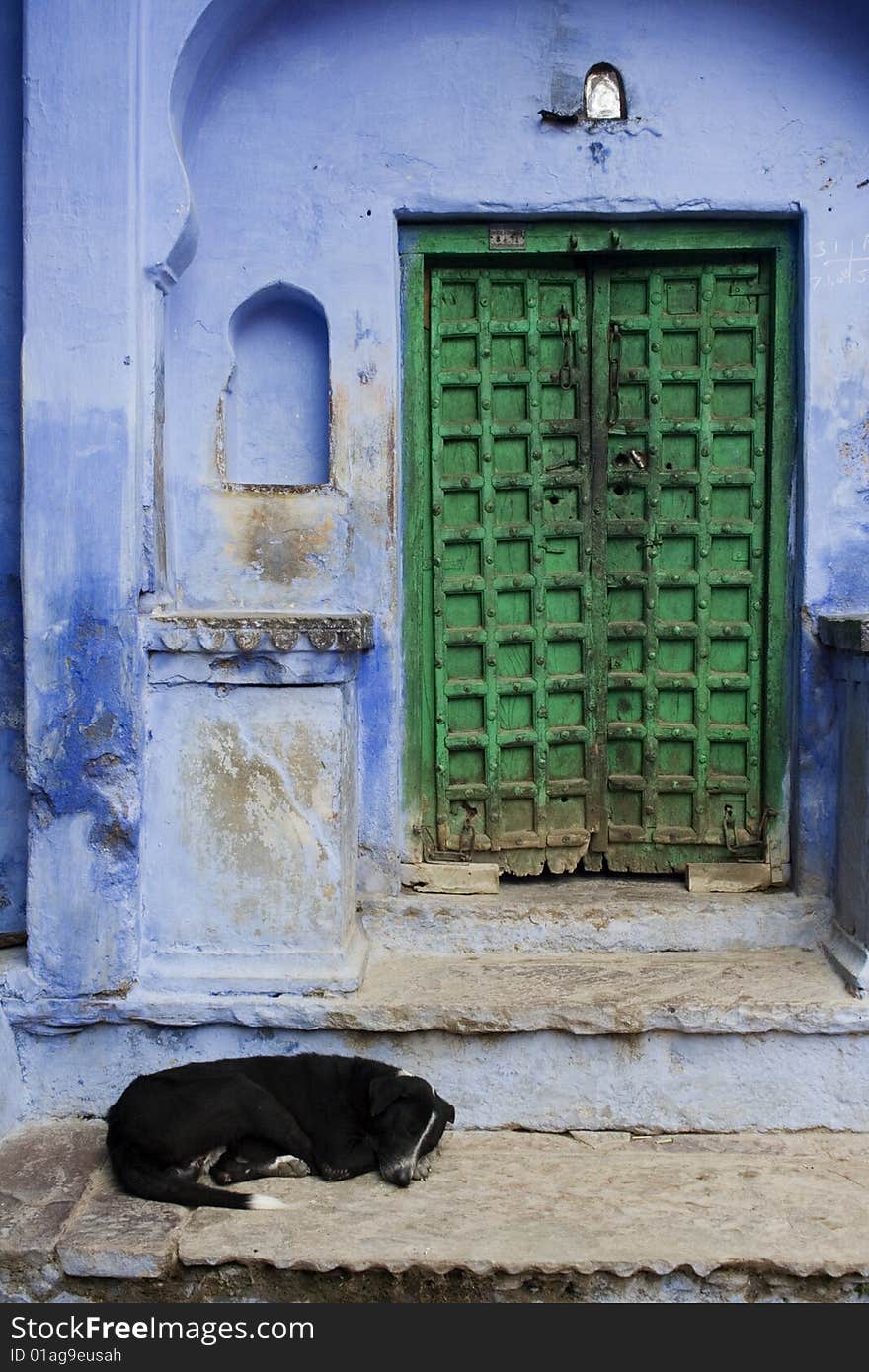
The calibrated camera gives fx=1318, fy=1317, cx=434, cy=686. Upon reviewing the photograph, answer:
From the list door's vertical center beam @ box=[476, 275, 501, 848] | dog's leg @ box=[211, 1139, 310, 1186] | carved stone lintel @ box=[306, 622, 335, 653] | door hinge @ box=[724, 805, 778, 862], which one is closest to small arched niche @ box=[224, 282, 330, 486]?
door's vertical center beam @ box=[476, 275, 501, 848]

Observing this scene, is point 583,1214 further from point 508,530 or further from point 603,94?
point 603,94

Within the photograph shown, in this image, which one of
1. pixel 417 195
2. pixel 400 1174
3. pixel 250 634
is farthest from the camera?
pixel 417 195

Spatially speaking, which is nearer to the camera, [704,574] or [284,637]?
[284,637]

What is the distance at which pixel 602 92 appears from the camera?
4832 millimetres

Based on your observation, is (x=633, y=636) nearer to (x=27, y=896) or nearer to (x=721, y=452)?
(x=721, y=452)

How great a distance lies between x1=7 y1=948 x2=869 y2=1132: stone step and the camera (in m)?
4.25

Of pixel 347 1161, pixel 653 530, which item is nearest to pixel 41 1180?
pixel 347 1161

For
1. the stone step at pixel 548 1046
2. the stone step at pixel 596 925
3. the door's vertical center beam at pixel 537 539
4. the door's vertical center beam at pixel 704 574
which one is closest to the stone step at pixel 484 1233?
the stone step at pixel 548 1046

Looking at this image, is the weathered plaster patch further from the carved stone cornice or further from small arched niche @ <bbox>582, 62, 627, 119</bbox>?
small arched niche @ <bbox>582, 62, 627, 119</bbox>

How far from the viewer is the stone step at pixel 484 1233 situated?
3447mm

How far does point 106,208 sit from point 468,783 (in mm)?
2397

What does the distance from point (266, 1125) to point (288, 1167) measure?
0.52 ft

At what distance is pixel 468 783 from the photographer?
505 cm

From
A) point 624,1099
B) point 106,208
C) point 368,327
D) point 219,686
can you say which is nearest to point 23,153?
point 106,208
